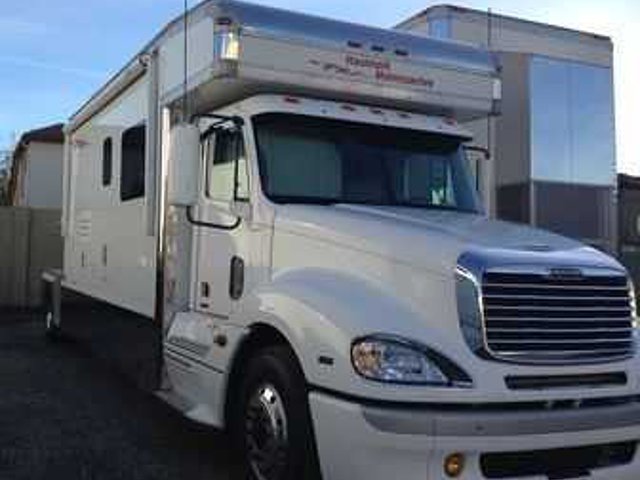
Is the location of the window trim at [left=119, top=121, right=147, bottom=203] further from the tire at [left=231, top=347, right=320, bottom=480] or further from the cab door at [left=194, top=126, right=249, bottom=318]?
the tire at [left=231, top=347, right=320, bottom=480]

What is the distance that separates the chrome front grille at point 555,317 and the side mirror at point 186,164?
92.5 inches

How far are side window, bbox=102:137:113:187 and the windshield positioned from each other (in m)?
3.73

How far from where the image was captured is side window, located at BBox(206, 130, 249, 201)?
24.5 feet

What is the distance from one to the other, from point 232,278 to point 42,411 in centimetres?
328

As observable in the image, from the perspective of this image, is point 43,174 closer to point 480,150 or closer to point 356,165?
point 480,150

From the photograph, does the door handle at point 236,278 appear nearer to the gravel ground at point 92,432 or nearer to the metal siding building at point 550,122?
the gravel ground at point 92,432

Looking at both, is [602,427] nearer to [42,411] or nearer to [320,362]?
[320,362]

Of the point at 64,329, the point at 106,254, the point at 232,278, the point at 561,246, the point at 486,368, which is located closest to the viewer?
the point at 486,368

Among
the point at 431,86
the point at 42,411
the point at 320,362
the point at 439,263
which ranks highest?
the point at 431,86

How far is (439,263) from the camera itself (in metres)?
6.04

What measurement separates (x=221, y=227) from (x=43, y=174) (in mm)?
33303

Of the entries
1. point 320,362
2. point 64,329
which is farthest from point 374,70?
point 64,329

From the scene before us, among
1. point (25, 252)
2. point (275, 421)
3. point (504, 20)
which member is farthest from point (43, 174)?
point (275, 421)

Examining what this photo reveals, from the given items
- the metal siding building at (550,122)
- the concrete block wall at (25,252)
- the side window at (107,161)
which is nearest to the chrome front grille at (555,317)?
the metal siding building at (550,122)
